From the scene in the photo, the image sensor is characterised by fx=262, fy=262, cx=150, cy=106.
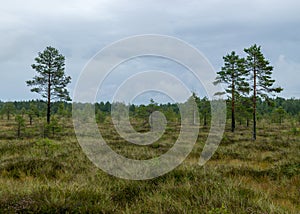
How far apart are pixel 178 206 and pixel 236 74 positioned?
2916cm

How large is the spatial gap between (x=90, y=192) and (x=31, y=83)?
2673cm

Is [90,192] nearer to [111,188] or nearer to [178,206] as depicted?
[111,188]

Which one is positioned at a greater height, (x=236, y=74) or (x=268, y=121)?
(x=236, y=74)

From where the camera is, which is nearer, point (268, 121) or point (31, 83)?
point (31, 83)

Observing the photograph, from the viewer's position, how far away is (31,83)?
2822cm

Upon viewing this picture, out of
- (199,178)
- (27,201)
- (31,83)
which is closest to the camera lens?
(27,201)

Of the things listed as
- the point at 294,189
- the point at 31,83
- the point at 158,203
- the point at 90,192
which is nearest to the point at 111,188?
the point at 90,192

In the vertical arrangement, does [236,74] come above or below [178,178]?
above

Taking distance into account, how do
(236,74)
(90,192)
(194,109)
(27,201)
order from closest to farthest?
1. (27,201)
2. (90,192)
3. (236,74)
4. (194,109)

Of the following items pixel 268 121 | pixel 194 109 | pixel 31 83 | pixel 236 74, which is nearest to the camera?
pixel 31 83

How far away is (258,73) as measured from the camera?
24281 mm

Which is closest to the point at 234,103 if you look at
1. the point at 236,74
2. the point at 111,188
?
the point at 236,74

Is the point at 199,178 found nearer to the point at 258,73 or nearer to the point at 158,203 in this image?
the point at 158,203

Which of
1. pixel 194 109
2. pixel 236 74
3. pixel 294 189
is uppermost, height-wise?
pixel 236 74
